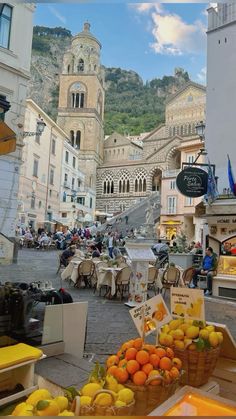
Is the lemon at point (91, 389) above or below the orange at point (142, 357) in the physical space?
below

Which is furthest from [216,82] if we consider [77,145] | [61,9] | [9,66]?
[77,145]

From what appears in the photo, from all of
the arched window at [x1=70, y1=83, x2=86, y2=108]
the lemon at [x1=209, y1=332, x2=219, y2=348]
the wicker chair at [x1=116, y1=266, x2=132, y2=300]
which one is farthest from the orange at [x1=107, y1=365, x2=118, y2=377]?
the arched window at [x1=70, y1=83, x2=86, y2=108]

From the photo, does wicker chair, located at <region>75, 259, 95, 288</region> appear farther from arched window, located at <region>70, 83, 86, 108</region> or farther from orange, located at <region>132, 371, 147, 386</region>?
arched window, located at <region>70, 83, 86, 108</region>

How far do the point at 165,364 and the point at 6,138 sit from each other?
272 centimetres

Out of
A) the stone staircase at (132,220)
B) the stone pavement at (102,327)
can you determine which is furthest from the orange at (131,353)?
the stone staircase at (132,220)

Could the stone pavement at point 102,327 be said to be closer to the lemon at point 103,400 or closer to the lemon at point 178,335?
the lemon at point 178,335

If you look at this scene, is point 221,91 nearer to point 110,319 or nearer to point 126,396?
point 110,319

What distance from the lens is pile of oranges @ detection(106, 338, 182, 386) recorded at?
1761 mm

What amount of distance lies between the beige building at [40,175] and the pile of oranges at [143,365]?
859 inches

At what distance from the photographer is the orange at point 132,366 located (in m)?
1.81

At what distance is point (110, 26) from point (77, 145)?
50150 millimetres

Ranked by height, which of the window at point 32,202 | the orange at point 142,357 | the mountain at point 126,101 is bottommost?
the orange at point 142,357

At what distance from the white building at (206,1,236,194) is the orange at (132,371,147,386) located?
35.1 ft

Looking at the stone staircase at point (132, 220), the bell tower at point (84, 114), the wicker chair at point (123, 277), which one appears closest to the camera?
the wicker chair at point (123, 277)
